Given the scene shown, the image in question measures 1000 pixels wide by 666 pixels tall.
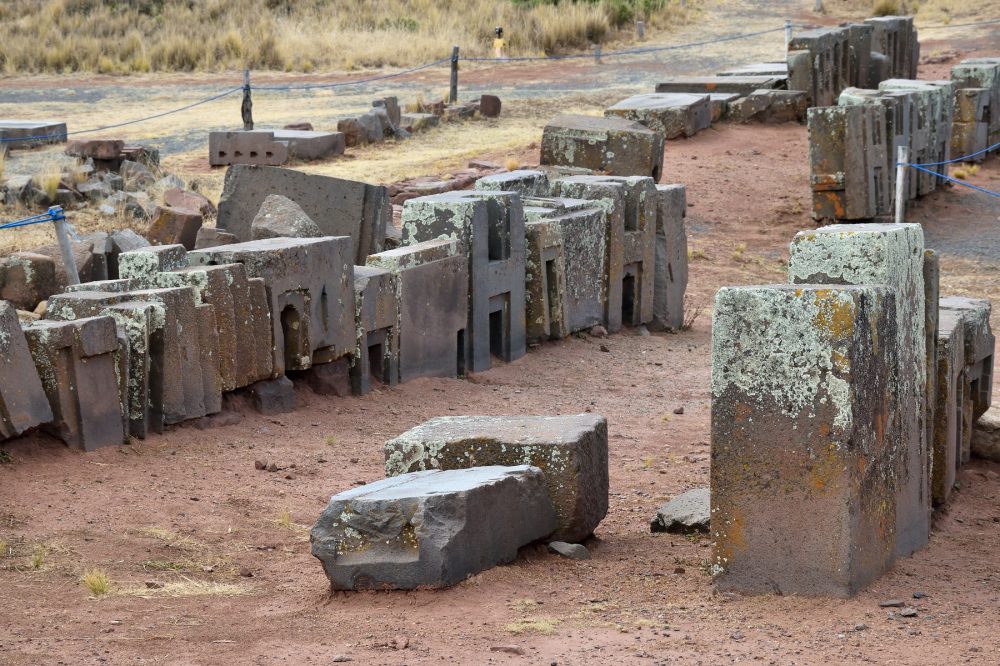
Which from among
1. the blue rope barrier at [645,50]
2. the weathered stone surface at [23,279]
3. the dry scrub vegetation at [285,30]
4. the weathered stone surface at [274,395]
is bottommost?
the weathered stone surface at [274,395]

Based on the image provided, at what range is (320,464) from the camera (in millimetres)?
8828

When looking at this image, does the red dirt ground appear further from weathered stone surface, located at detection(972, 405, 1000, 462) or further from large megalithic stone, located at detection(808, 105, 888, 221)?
large megalithic stone, located at detection(808, 105, 888, 221)

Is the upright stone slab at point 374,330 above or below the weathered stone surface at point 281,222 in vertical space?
below

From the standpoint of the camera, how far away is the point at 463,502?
19.9ft

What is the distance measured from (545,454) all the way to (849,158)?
1214 centimetres

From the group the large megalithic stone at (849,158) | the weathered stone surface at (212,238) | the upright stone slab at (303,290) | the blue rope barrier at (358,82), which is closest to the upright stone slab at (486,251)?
the upright stone slab at (303,290)

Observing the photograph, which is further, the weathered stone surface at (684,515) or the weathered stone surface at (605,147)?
the weathered stone surface at (605,147)

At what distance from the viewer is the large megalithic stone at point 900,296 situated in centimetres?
606

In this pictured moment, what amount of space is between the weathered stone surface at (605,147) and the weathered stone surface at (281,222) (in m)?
6.76

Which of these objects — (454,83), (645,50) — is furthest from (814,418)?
(645,50)

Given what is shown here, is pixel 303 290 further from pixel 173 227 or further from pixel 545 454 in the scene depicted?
pixel 173 227

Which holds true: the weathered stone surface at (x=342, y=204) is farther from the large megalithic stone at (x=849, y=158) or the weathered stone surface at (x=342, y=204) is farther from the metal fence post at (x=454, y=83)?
the metal fence post at (x=454, y=83)

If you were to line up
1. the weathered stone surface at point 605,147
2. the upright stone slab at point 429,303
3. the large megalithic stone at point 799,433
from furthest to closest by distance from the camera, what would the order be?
the weathered stone surface at point 605,147, the upright stone slab at point 429,303, the large megalithic stone at point 799,433

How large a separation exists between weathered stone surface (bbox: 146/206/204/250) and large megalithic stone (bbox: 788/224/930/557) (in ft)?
28.2
